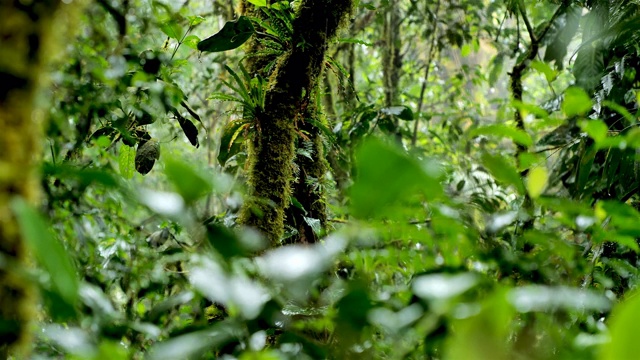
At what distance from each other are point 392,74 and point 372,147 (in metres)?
3.42

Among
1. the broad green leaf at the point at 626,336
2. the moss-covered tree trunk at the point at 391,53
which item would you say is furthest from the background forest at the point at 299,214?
the moss-covered tree trunk at the point at 391,53

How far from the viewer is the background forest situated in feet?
1.38

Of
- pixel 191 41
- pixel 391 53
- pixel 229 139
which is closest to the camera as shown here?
pixel 191 41

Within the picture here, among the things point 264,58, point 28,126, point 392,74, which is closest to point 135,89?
point 264,58

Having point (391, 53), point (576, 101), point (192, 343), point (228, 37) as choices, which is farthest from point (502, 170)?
point (391, 53)

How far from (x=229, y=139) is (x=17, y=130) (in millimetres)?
1252

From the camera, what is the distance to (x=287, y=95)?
4.77 ft

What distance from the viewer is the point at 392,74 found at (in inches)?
146

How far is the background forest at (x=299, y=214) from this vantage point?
0.42 metres

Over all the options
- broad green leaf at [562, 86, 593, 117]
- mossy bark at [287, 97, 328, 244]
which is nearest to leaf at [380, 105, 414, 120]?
mossy bark at [287, 97, 328, 244]

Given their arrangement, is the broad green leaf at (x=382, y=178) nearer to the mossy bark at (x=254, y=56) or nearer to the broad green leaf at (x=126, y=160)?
the broad green leaf at (x=126, y=160)

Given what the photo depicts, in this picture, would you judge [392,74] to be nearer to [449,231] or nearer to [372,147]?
[449,231]

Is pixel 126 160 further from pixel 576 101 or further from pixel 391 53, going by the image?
pixel 391 53

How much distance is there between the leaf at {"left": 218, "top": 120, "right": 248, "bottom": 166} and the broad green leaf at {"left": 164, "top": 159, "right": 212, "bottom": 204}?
4.05 ft
